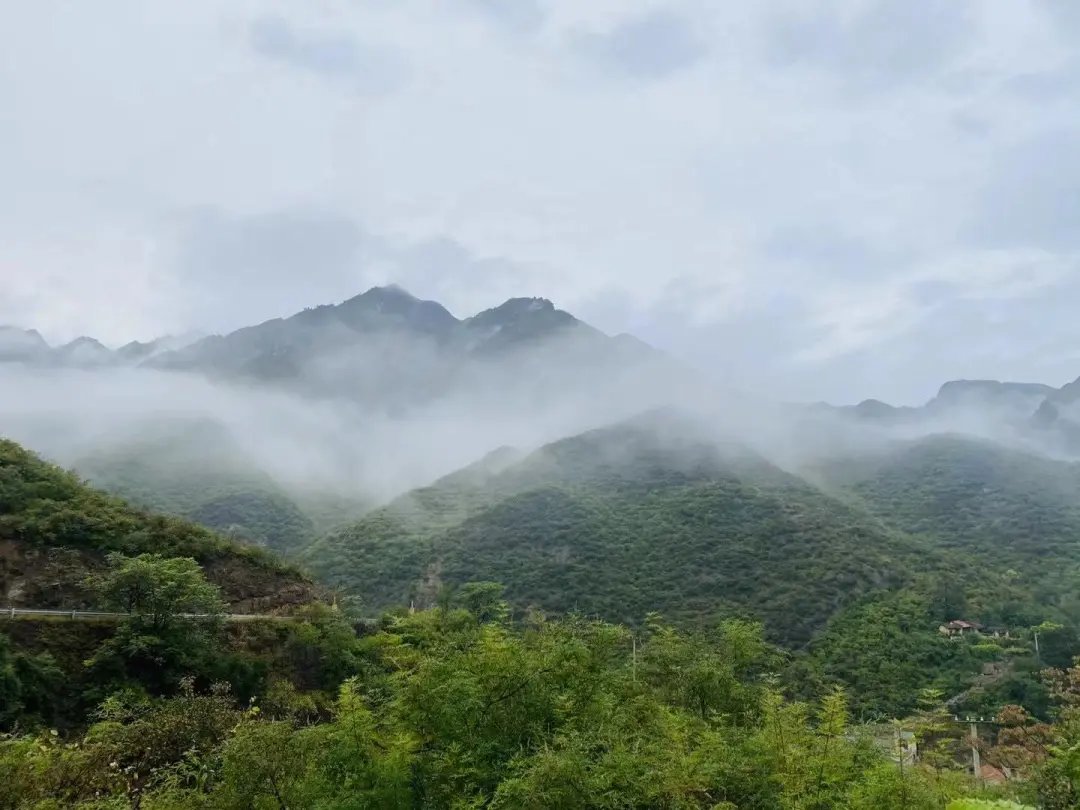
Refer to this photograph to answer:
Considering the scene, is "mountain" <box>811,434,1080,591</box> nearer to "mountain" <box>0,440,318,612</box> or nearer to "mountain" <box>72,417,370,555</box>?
"mountain" <box>0,440,318,612</box>

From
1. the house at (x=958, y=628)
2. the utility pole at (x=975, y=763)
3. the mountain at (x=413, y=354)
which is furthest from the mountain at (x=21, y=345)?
the utility pole at (x=975, y=763)

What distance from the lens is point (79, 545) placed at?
2409 cm

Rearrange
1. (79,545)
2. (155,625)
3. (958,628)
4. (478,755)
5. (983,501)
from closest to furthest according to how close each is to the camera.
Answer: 1. (478,755)
2. (155,625)
3. (79,545)
4. (958,628)
5. (983,501)

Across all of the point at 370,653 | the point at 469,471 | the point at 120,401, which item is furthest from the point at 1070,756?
the point at 120,401

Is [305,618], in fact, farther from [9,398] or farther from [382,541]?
[9,398]

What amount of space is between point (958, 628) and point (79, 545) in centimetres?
4574

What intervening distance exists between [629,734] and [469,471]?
82.2m

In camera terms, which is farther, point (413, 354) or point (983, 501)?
point (413, 354)

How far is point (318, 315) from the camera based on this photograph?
17725 centimetres

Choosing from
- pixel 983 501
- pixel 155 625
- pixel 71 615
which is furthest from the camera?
pixel 983 501

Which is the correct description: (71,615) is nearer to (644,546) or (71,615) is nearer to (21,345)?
(644,546)

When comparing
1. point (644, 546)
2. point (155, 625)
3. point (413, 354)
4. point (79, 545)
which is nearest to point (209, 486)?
point (644, 546)

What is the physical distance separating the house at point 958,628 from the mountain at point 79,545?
36.4m

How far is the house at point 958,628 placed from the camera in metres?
42.4
